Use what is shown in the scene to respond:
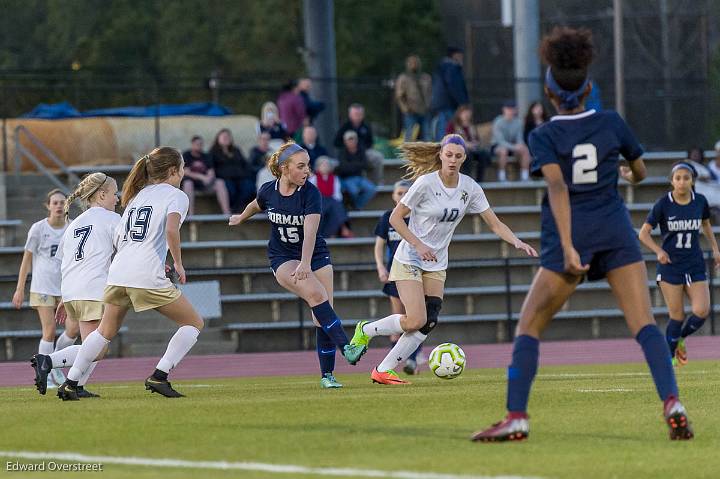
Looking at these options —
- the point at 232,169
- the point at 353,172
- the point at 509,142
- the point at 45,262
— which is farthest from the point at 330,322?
the point at 509,142

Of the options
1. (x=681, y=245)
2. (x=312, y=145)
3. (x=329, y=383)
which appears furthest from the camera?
(x=312, y=145)

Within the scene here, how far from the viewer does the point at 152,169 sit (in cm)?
1173

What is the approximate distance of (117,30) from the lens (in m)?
57.6

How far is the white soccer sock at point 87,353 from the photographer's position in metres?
11.8

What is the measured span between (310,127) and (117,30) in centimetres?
3481

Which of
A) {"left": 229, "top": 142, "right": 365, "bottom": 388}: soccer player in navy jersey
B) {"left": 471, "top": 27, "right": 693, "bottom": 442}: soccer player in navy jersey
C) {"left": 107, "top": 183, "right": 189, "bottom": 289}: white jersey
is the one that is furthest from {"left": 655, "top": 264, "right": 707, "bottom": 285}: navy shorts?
{"left": 471, "top": 27, "right": 693, "bottom": 442}: soccer player in navy jersey

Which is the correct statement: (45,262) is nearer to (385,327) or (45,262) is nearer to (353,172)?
(385,327)

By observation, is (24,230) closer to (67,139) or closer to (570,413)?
(67,139)

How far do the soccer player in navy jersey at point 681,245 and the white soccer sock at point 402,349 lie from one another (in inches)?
152

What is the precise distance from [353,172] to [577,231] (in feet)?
55.9

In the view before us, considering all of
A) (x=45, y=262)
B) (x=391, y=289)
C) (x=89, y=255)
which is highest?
(x=89, y=255)

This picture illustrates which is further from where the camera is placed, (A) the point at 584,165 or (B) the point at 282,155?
(B) the point at 282,155

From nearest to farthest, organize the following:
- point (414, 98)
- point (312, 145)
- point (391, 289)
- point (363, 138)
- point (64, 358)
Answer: point (64, 358), point (391, 289), point (312, 145), point (363, 138), point (414, 98)

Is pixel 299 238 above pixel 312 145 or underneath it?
underneath
